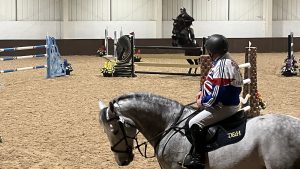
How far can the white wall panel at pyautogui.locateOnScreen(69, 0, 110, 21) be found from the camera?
30.2 meters

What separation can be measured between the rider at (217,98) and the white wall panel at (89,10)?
25.9 metres

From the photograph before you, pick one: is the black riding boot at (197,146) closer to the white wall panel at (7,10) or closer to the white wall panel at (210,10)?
the white wall panel at (7,10)

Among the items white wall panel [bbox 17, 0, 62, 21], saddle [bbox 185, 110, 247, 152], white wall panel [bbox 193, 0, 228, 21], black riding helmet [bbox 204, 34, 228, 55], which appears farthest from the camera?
white wall panel [bbox 193, 0, 228, 21]

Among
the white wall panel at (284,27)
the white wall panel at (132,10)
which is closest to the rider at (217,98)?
the white wall panel at (132,10)

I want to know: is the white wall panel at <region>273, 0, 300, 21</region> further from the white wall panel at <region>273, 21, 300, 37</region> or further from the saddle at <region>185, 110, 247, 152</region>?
the saddle at <region>185, 110, 247, 152</region>

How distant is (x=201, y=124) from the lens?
15.9 feet

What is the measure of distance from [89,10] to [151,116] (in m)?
25.9

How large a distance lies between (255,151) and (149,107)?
0.98 m

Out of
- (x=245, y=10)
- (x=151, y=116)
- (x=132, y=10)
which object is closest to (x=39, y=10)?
(x=132, y=10)

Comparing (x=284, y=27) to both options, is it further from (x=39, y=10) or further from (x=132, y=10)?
(x=39, y=10)

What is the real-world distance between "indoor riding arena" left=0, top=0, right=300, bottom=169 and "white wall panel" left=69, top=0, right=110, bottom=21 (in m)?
0.05

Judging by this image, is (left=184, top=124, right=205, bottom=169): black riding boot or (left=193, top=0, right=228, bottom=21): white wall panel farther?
(left=193, top=0, right=228, bottom=21): white wall panel

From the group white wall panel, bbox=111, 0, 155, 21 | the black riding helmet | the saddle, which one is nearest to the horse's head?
the saddle

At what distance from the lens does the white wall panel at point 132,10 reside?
30641 millimetres
